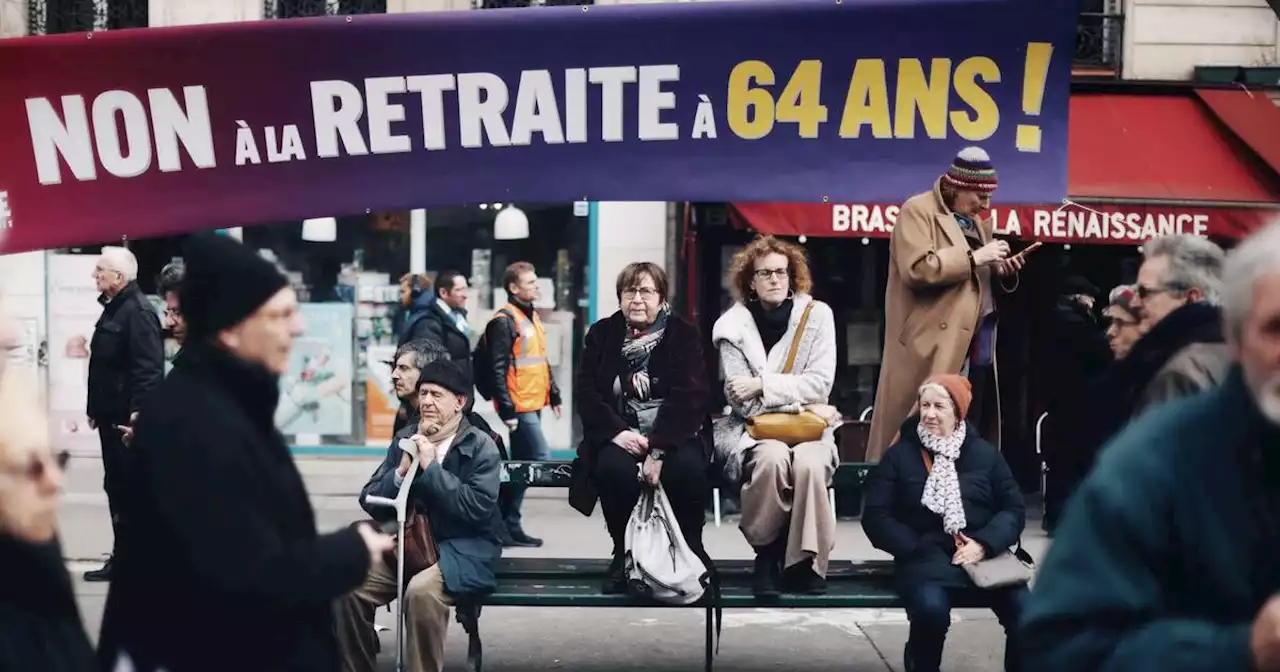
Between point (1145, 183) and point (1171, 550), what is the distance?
10754mm

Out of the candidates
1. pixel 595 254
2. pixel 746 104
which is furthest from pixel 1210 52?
pixel 746 104

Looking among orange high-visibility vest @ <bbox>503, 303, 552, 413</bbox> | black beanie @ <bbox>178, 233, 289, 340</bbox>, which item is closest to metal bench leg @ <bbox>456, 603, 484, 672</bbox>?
black beanie @ <bbox>178, 233, 289, 340</bbox>

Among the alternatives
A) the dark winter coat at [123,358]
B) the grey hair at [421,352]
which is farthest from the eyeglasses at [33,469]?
the dark winter coat at [123,358]

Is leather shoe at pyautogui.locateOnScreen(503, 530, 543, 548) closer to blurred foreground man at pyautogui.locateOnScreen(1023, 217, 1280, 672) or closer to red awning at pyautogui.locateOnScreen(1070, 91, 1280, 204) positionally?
red awning at pyautogui.locateOnScreen(1070, 91, 1280, 204)

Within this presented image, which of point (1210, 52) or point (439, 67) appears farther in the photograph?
point (1210, 52)

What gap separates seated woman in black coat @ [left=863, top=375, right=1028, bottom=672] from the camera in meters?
6.45

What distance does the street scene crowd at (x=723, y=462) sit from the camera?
207 centimetres

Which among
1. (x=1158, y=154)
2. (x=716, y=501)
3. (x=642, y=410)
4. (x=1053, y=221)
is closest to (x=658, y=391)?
(x=642, y=410)

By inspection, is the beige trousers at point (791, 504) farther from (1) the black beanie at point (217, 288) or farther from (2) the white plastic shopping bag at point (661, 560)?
(1) the black beanie at point (217, 288)

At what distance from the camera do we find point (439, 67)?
6195 millimetres

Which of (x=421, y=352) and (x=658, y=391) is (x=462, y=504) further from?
(x=421, y=352)

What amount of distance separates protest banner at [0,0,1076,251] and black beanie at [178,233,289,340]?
2.82 m

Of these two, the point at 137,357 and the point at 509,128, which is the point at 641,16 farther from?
the point at 137,357

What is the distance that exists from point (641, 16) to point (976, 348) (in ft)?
7.31
